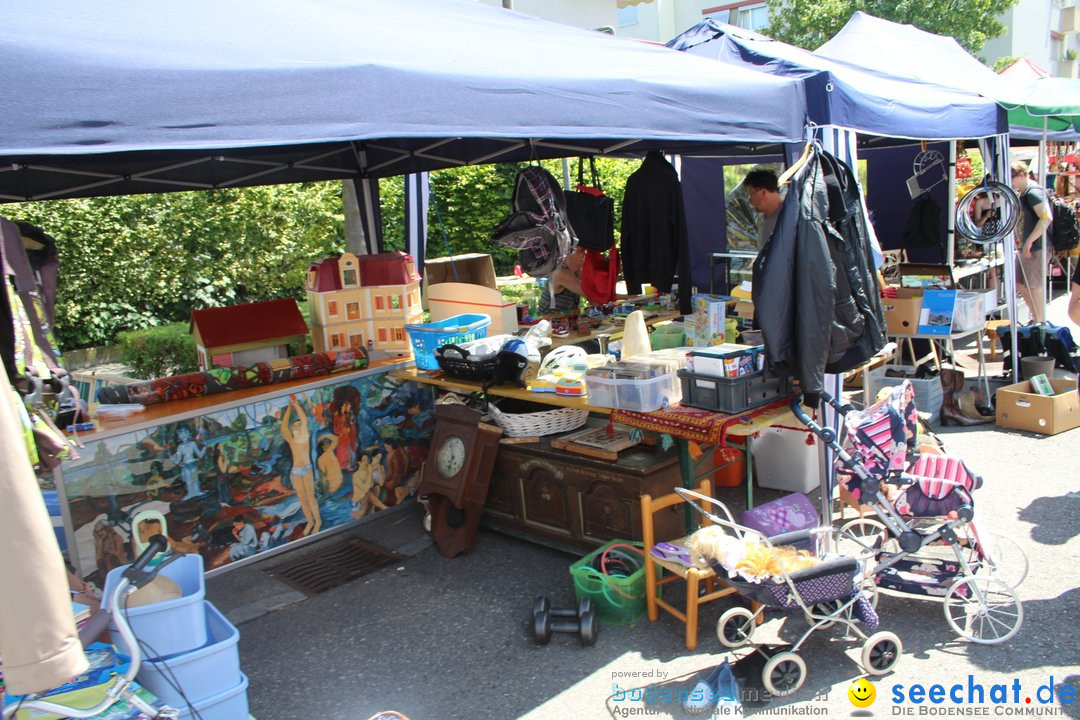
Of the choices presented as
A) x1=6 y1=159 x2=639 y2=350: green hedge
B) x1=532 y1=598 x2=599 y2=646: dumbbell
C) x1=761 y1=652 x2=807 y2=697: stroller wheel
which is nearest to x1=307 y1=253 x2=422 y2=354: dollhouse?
x1=532 y1=598 x2=599 y2=646: dumbbell

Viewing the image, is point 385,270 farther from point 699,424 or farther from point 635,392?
point 699,424

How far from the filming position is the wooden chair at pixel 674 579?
12.0ft

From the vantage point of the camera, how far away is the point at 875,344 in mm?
4121

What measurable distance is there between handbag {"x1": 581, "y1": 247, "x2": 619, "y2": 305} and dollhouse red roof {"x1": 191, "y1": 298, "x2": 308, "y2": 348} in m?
2.33

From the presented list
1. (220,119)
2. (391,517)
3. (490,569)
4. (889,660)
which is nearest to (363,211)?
(391,517)

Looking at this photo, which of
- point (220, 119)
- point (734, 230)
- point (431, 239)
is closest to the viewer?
point (220, 119)

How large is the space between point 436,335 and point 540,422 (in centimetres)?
106

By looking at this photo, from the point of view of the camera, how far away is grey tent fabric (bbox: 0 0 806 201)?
247 centimetres

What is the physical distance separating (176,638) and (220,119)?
1.74 metres

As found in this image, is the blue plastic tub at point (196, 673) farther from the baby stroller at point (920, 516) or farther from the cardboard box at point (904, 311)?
the cardboard box at point (904, 311)

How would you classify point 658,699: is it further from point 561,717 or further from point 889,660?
point 889,660

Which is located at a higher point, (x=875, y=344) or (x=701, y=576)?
(x=875, y=344)

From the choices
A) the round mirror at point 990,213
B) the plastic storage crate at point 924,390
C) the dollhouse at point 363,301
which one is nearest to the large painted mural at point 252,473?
the dollhouse at point 363,301

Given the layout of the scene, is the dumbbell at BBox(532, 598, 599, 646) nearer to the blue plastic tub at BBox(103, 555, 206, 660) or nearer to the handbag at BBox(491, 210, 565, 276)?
the blue plastic tub at BBox(103, 555, 206, 660)
